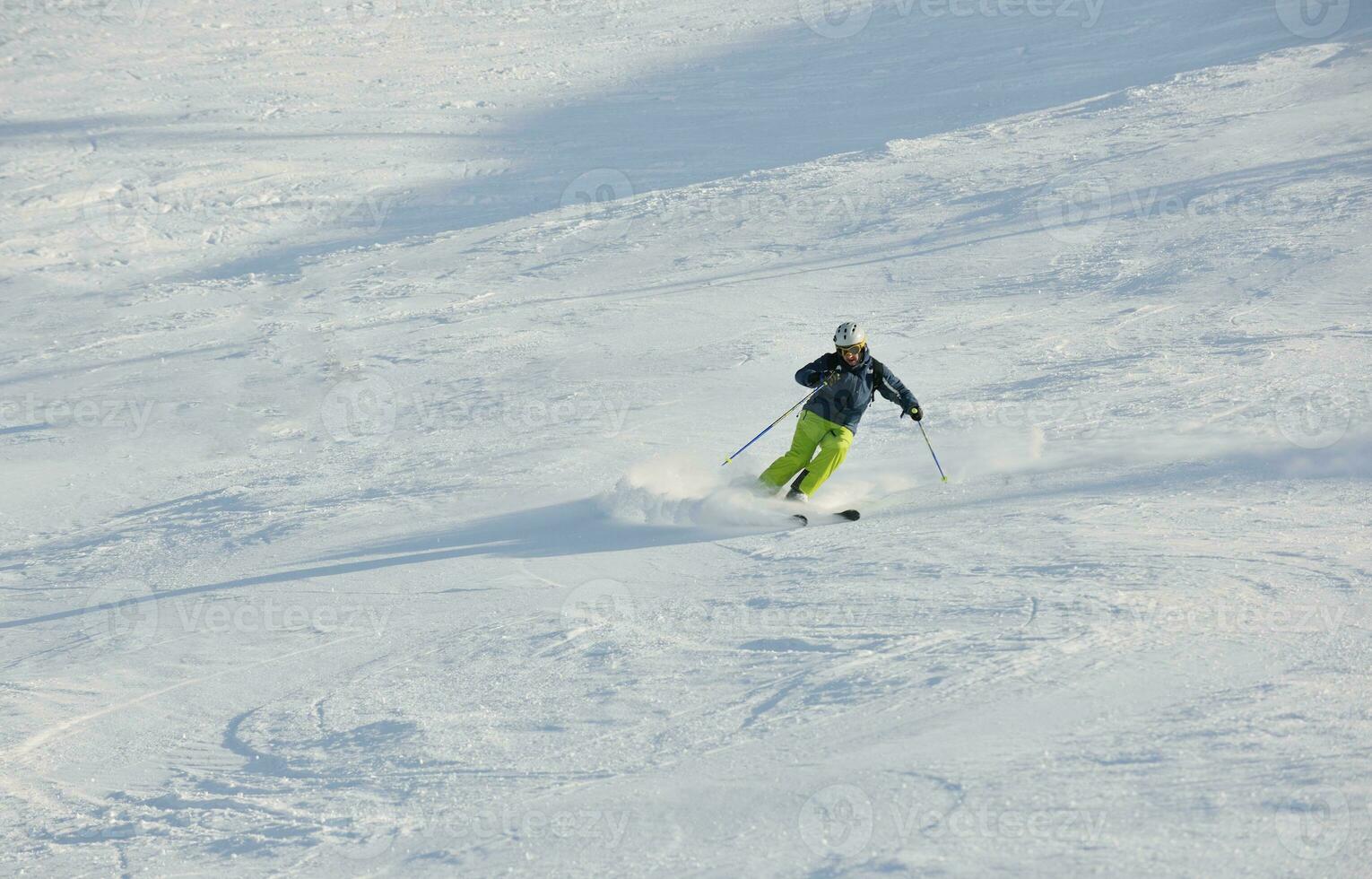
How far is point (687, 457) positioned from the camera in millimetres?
8930

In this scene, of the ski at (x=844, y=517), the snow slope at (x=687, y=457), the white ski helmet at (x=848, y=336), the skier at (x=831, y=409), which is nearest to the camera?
the snow slope at (x=687, y=457)

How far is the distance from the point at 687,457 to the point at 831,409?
1.51 metres

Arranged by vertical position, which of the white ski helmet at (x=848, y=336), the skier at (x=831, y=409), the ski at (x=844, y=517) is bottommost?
the ski at (x=844, y=517)

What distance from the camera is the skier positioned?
7.73 m

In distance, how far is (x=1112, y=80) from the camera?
19.4 metres

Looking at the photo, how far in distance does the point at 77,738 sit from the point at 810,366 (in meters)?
4.92

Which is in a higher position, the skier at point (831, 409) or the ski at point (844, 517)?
the skier at point (831, 409)

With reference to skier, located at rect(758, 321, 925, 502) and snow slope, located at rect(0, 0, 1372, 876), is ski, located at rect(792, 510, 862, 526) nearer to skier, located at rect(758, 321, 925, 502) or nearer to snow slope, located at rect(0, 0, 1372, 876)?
snow slope, located at rect(0, 0, 1372, 876)

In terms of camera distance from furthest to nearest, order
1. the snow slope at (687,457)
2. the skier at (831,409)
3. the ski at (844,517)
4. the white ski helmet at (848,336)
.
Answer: the skier at (831,409), the white ski helmet at (848,336), the ski at (844,517), the snow slope at (687,457)

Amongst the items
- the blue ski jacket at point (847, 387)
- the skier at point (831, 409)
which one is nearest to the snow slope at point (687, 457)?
the skier at point (831, 409)

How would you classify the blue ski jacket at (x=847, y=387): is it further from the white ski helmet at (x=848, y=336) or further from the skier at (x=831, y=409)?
the white ski helmet at (x=848, y=336)

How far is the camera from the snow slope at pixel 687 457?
14.8 feet

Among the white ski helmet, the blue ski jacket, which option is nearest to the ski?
the blue ski jacket

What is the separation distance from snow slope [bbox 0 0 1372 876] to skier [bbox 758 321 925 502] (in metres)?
0.31
